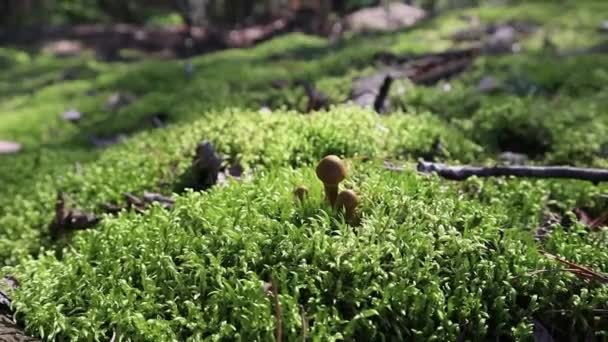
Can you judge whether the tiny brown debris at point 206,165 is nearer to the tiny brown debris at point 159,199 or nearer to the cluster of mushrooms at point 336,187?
the tiny brown debris at point 159,199

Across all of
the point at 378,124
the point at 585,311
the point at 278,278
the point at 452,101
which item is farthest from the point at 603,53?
the point at 278,278

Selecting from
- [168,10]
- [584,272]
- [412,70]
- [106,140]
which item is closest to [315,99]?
[412,70]

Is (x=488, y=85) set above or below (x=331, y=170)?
below

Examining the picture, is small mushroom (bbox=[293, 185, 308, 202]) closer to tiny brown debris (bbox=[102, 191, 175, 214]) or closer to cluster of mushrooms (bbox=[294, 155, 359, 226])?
cluster of mushrooms (bbox=[294, 155, 359, 226])

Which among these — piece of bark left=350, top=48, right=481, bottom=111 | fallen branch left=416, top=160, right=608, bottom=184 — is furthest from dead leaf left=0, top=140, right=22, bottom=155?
fallen branch left=416, top=160, right=608, bottom=184

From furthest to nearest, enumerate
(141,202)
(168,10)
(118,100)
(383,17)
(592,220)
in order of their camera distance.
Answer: (168,10)
(383,17)
(118,100)
(141,202)
(592,220)

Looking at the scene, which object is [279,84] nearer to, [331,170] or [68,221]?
[68,221]

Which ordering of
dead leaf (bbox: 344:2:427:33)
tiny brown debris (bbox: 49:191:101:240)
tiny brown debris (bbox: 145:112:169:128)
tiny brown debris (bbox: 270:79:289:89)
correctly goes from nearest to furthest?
tiny brown debris (bbox: 49:191:101:240), tiny brown debris (bbox: 145:112:169:128), tiny brown debris (bbox: 270:79:289:89), dead leaf (bbox: 344:2:427:33)
